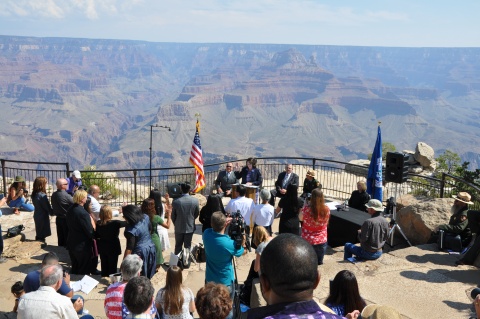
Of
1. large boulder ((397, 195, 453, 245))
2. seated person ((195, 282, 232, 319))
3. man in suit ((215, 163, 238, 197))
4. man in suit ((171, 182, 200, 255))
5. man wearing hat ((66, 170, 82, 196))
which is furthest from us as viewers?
man in suit ((215, 163, 238, 197))

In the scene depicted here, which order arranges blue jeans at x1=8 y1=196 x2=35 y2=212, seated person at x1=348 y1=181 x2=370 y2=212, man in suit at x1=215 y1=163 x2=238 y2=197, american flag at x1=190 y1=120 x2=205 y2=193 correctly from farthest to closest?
american flag at x1=190 y1=120 x2=205 y2=193 < man in suit at x1=215 y1=163 x2=238 y2=197 < blue jeans at x1=8 y1=196 x2=35 y2=212 < seated person at x1=348 y1=181 x2=370 y2=212

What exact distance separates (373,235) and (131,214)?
164 inches

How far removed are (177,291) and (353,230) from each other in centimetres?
594

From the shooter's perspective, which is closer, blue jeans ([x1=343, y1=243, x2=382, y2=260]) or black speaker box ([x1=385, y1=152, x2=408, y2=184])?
blue jeans ([x1=343, y1=243, x2=382, y2=260])

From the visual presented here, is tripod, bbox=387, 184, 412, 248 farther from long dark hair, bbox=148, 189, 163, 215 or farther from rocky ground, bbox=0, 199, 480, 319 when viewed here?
long dark hair, bbox=148, 189, 163, 215

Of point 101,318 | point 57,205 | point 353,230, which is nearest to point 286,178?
point 353,230

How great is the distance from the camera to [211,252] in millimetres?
6613

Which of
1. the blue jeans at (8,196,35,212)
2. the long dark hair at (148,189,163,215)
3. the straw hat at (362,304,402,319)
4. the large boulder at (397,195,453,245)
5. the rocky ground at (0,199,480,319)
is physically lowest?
the rocky ground at (0,199,480,319)

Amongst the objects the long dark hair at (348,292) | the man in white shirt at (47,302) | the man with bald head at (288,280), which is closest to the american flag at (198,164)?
the man in white shirt at (47,302)

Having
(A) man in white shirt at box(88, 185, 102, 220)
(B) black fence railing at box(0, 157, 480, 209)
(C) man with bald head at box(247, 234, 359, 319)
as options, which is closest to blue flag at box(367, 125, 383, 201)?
(B) black fence railing at box(0, 157, 480, 209)

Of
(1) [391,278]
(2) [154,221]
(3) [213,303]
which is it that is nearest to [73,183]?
(2) [154,221]

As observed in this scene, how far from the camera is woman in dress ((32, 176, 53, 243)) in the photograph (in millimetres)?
9758

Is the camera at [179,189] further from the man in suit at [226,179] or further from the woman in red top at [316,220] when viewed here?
the man in suit at [226,179]

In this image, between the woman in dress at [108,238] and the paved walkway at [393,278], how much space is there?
295mm
